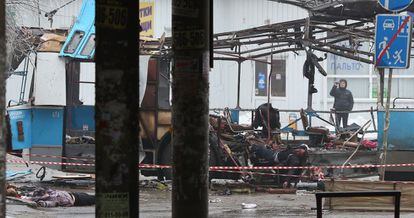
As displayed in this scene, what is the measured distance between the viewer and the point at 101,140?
3895 mm

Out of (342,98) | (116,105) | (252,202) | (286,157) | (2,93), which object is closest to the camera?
(116,105)

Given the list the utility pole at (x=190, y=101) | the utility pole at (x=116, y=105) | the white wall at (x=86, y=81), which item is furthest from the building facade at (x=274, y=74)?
the utility pole at (x=116, y=105)

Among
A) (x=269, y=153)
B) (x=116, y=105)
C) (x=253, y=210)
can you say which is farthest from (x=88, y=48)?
(x=116, y=105)

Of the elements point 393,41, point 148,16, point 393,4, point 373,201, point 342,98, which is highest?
point 148,16

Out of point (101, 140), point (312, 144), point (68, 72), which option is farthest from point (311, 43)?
point (101, 140)

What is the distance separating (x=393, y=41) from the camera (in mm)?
10648

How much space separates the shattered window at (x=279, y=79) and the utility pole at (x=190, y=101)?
2089 cm

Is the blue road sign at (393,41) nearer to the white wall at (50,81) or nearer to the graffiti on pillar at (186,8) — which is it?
the white wall at (50,81)

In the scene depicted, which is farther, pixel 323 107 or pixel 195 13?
pixel 323 107

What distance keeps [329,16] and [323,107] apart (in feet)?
39.1

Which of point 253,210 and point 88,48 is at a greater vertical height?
point 88,48

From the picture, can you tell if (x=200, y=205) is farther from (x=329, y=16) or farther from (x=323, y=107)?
(x=323, y=107)

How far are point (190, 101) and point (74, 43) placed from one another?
Result: 912 centimetres

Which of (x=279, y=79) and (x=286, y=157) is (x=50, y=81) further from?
(x=279, y=79)
